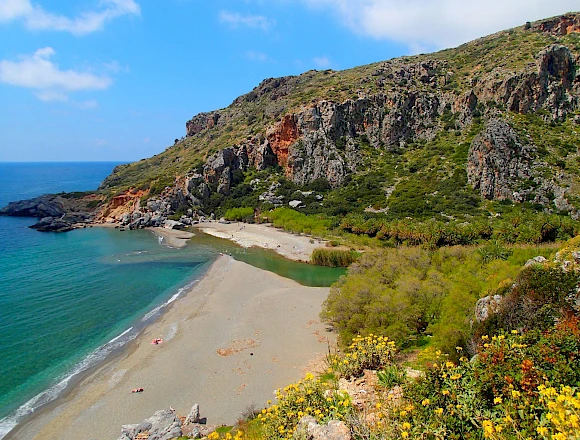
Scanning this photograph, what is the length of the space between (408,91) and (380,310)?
81.0 metres

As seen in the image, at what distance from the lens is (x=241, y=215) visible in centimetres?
7619

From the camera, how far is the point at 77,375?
20.6 metres

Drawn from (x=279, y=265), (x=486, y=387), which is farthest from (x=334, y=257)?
(x=486, y=387)

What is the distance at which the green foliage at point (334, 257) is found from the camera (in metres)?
45.4

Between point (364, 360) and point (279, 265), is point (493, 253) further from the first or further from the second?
point (279, 265)

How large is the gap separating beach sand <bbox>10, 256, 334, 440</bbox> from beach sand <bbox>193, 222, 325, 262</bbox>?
63.6 feet

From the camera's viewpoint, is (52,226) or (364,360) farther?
(52,226)

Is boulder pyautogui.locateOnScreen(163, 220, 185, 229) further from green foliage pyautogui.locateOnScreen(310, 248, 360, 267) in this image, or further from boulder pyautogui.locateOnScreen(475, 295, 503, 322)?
boulder pyautogui.locateOnScreen(475, 295, 503, 322)

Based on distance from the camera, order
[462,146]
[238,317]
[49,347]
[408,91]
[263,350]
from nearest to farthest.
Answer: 1. [263,350]
2. [49,347]
3. [238,317]
4. [462,146]
5. [408,91]

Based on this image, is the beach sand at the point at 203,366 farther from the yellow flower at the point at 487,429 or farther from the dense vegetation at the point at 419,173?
the dense vegetation at the point at 419,173

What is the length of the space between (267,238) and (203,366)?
132 ft

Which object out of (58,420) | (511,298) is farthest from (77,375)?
(511,298)

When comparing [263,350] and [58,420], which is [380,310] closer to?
[263,350]

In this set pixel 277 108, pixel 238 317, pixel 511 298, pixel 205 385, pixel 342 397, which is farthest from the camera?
pixel 277 108
